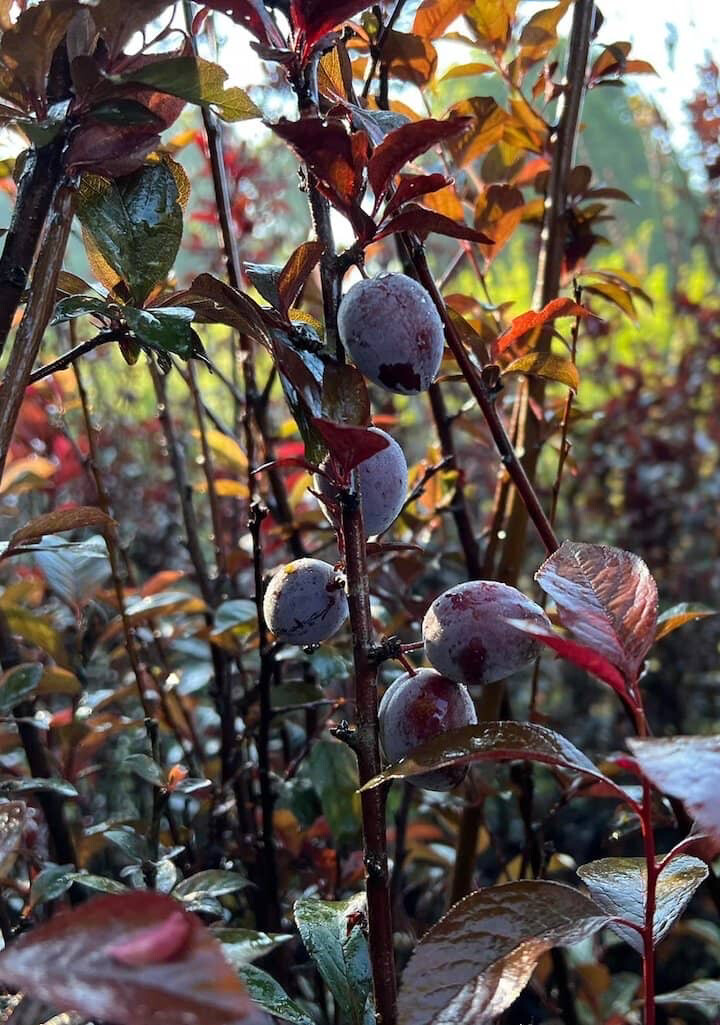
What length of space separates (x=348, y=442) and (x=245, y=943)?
275mm

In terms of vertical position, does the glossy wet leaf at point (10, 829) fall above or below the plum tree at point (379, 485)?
below

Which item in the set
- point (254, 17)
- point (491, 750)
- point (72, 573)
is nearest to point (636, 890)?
point (491, 750)

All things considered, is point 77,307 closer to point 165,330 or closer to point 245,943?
point 165,330

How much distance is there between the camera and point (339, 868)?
93 cm

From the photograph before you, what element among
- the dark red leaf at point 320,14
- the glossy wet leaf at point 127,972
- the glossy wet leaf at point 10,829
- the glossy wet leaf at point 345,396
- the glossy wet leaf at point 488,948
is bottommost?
the glossy wet leaf at point 488,948

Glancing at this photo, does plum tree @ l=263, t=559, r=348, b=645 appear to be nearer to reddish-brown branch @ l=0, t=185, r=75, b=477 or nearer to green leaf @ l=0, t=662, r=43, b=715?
reddish-brown branch @ l=0, t=185, r=75, b=477

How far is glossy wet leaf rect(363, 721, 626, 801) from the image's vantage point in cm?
39

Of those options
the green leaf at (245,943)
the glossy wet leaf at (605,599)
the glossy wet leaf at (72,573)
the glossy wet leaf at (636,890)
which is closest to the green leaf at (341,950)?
the green leaf at (245,943)

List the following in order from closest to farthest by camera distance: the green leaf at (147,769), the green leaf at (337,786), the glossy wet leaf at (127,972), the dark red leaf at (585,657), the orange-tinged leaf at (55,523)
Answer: the glossy wet leaf at (127,972) < the dark red leaf at (585,657) < the orange-tinged leaf at (55,523) < the green leaf at (147,769) < the green leaf at (337,786)

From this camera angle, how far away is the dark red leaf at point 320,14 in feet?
1.52

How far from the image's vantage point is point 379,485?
526 mm

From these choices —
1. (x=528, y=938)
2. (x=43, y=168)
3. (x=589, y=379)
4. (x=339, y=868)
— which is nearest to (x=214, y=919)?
(x=339, y=868)

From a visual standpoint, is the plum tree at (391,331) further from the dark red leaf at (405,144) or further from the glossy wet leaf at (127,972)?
the glossy wet leaf at (127,972)

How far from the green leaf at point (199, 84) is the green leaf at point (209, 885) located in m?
0.49
